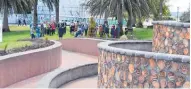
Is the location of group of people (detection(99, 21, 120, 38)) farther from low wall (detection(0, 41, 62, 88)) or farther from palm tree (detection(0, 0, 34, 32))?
low wall (detection(0, 41, 62, 88))

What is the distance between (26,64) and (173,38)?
14.3 feet

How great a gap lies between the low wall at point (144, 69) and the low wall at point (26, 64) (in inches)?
125

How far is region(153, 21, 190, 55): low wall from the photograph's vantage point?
8.55 meters

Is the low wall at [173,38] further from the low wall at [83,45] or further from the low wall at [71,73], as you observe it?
the low wall at [83,45]

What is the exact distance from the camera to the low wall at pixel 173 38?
8.55 meters

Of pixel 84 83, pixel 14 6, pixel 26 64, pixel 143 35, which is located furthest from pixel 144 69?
pixel 14 6

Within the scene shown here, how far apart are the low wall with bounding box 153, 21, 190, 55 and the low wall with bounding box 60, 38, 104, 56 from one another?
7.09 meters

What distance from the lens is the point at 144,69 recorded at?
663 centimetres

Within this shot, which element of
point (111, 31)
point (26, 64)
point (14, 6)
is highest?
point (14, 6)

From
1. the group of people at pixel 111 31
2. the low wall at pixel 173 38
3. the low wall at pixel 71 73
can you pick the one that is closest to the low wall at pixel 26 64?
the low wall at pixel 71 73

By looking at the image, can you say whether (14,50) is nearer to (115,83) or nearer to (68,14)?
(115,83)

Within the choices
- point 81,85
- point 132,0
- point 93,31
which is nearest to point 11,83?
A: point 81,85

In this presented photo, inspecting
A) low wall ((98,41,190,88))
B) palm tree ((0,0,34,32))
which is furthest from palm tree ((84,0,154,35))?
low wall ((98,41,190,88))

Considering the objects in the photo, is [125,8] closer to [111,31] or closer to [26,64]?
[111,31]
